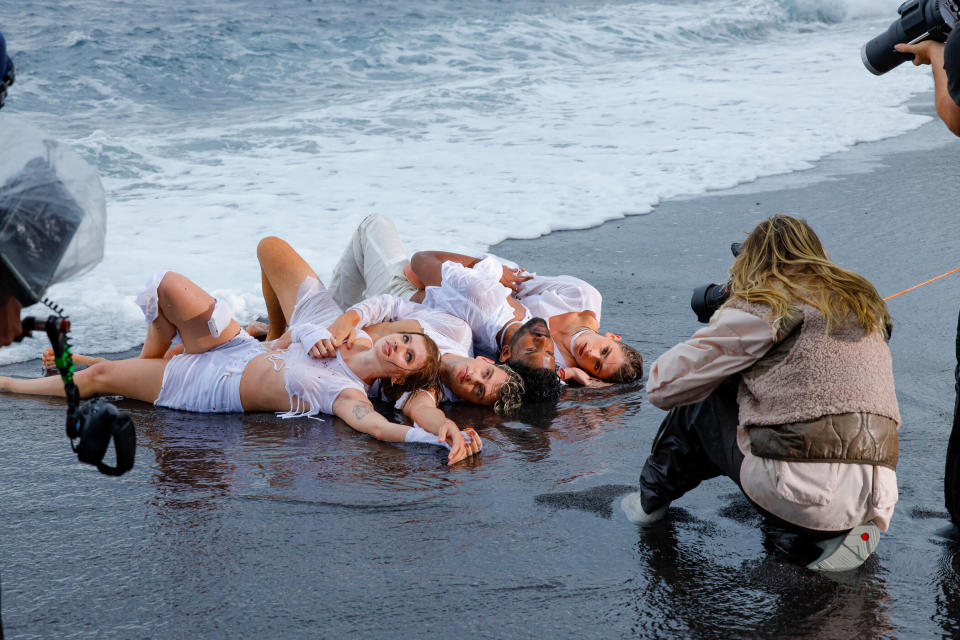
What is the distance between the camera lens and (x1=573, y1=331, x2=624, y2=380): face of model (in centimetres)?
484

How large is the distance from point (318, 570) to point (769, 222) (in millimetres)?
1789

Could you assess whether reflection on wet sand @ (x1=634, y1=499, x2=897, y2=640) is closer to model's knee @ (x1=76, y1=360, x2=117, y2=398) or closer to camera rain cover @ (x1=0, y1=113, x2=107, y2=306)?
camera rain cover @ (x1=0, y1=113, x2=107, y2=306)

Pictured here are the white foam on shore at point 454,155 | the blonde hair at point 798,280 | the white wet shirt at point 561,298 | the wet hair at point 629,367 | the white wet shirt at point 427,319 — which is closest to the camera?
the blonde hair at point 798,280

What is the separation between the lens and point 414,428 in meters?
4.04

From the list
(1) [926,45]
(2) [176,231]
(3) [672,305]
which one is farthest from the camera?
(2) [176,231]

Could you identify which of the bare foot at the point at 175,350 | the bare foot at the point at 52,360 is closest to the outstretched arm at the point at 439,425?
the bare foot at the point at 175,350

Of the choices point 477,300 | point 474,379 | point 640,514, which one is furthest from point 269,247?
point 640,514

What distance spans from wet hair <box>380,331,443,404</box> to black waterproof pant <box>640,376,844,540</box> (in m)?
1.36

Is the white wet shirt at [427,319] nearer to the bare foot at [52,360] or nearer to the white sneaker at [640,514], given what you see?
the bare foot at [52,360]

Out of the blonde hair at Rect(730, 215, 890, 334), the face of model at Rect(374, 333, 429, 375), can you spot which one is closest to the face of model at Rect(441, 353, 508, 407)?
the face of model at Rect(374, 333, 429, 375)

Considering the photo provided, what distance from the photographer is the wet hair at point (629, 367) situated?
4.84 meters

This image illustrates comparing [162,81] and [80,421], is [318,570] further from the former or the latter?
[162,81]

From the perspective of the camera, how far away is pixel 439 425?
13.2 feet

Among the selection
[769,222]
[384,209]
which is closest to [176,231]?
[384,209]
